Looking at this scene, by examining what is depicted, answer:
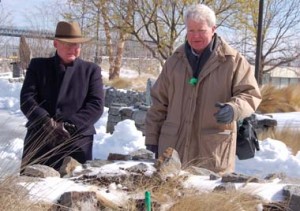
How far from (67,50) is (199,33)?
1073 millimetres

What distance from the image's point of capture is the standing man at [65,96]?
15.5 ft

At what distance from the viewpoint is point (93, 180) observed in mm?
3783

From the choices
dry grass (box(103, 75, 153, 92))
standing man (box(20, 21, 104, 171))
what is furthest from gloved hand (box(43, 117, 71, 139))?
dry grass (box(103, 75, 153, 92))

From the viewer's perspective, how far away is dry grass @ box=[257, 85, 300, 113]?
628 inches

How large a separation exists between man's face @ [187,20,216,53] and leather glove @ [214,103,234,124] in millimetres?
490

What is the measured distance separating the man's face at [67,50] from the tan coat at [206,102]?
2.33 feet

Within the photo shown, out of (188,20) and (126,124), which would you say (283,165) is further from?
(188,20)

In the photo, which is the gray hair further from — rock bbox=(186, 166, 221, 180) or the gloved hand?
the gloved hand

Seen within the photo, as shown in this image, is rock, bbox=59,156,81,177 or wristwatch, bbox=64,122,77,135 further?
wristwatch, bbox=64,122,77,135

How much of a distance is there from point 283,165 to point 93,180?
18.1ft

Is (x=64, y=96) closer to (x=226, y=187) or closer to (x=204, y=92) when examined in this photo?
(x=204, y=92)

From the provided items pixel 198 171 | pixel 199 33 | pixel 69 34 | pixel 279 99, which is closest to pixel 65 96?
pixel 69 34

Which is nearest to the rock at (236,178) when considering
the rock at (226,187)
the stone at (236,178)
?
the stone at (236,178)

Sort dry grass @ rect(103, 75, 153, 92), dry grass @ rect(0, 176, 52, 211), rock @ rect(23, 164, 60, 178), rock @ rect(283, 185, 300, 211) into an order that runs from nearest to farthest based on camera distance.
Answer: dry grass @ rect(0, 176, 52, 211) → rock @ rect(283, 185, 300, 211) → rock @ rect(23, 164, 60, 178) → dry grass @ rect(103, 75, 153, 92)
